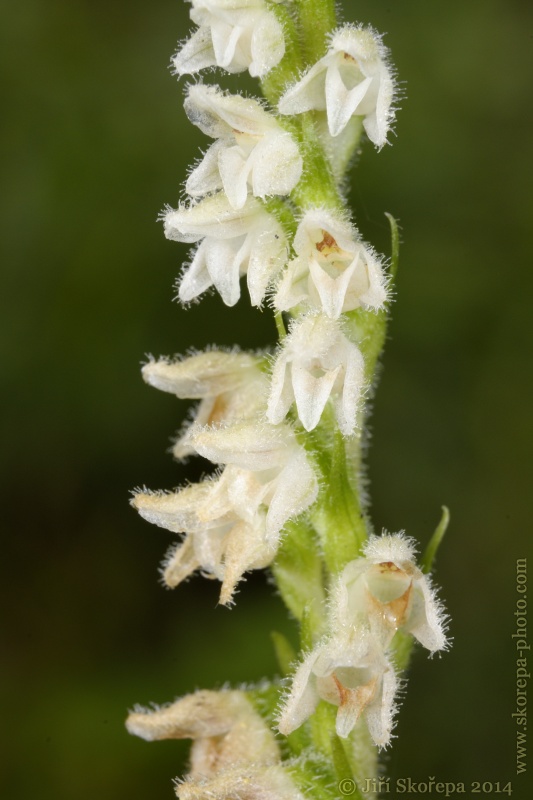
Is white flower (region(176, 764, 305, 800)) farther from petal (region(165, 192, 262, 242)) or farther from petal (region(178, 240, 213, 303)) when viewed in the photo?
petal (region(165, 192, 262, 242))

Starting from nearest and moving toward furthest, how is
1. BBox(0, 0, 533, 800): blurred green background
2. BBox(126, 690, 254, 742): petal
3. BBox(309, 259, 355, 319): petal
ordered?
BBox(309, 259, 355, 319): petal → BBox(126, 690, 254, 742): petal → BBox(0, 0, 533, 800): blurred green background

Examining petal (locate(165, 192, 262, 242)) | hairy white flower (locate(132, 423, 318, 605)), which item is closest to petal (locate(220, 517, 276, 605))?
hairy white flower (locate(132, 423, 318, 605))

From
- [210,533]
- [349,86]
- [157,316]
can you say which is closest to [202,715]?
[210,533]

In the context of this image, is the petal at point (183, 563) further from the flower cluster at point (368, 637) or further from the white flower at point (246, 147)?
the white flower at point (246, 147)

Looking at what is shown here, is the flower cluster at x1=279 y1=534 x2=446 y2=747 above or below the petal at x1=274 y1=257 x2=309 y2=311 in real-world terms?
below

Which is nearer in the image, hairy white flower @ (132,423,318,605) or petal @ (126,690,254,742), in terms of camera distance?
hairy white flower @ (132,423,318,605)

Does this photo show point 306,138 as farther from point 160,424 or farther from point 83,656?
point 83,656

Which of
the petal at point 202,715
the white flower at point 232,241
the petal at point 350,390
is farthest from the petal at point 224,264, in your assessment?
the petal at point 202,715

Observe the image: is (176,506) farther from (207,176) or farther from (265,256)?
(207,176)
